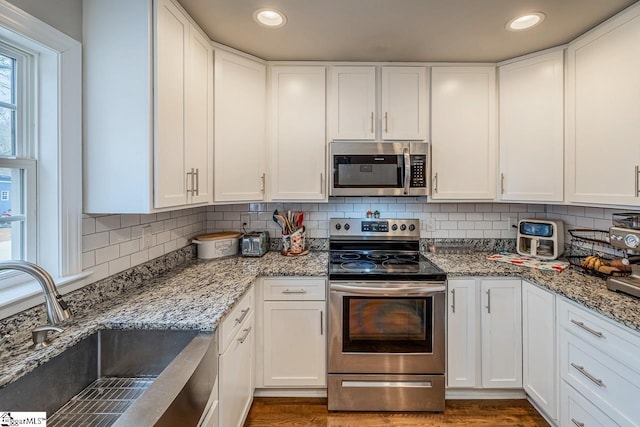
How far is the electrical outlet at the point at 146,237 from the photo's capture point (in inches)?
69.4

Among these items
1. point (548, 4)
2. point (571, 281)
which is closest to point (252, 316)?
point (571, 281)

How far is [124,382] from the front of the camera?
118cm

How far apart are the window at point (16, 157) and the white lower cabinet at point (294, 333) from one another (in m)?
1.22

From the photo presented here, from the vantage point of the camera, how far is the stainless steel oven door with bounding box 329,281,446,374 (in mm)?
1926

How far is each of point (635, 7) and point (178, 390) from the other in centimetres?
269

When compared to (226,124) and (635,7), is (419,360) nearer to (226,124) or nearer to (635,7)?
(226,124)

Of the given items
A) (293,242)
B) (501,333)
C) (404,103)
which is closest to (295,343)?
(293,242)

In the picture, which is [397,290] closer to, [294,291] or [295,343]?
[294,291]

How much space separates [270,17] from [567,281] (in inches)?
90.9

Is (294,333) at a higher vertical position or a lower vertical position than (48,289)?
lower

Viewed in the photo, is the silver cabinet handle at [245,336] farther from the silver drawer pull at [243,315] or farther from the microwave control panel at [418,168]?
the microwave control panel at [418,168]

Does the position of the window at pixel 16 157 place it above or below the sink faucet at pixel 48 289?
above

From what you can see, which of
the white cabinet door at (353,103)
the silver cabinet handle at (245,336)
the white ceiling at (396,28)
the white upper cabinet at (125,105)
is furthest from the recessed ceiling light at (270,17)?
the silver cabinet handle at (245,336)

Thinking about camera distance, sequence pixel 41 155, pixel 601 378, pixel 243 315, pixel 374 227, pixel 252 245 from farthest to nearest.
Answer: pixel 374 227 < pixel 252 245 < pixel 243 315 < pixel 601 378 < pixel 41 155
